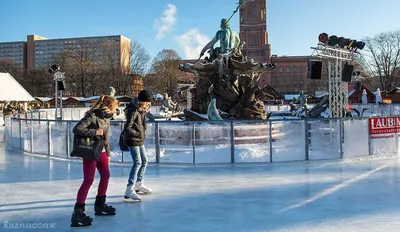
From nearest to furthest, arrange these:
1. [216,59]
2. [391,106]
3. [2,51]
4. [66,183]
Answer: [66,183]
[216,59]
[391,106]
[2,51]

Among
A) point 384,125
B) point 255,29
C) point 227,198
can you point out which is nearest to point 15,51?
point 255,29

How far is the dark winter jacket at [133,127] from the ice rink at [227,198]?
94cm

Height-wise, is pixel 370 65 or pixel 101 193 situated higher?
pixel 370 65

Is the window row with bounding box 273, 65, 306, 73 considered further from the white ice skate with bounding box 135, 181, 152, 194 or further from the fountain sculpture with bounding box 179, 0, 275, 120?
the white ice skate with bounding box 135, 181, 152, 194

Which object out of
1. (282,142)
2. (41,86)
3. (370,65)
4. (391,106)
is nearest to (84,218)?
(282,142)

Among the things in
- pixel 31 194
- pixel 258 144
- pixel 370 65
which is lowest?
pixel 31 194

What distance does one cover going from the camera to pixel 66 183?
305 inches

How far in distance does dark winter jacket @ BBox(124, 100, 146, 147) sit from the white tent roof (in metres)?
35.7

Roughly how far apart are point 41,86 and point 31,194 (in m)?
70.5

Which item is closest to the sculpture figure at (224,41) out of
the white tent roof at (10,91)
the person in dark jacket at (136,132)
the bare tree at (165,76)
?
the person in dark jacket at (136,132)

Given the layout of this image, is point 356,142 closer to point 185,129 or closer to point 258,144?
point 258,144

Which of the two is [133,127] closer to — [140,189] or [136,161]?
[136,161]

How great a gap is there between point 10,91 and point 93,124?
3782cm

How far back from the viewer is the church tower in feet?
424
